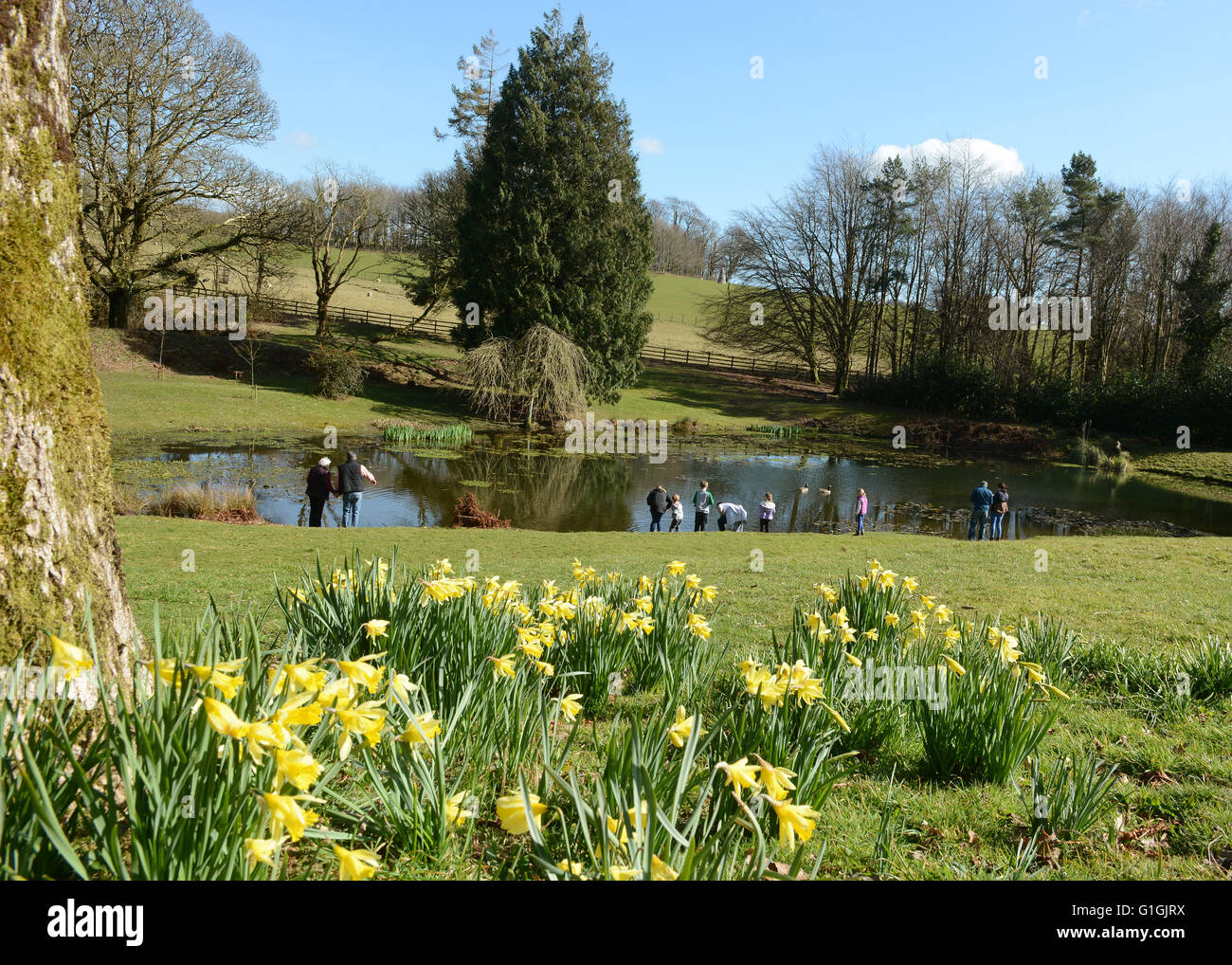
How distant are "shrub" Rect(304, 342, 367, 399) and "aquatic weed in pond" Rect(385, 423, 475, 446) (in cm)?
512

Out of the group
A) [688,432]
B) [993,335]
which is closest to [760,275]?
[993,335]

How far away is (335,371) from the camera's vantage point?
3319 centimetres

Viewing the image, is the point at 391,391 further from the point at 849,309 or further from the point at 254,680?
the point at 254,680

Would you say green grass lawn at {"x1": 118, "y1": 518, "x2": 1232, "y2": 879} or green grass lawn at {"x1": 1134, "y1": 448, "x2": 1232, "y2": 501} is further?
green grass lawn at {"x1": 1134, "y1": 448, "x2": 1232, "y2": 501}

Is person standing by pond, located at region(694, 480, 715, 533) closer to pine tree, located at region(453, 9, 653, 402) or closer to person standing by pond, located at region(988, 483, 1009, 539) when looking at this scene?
person standing by pond, located at region(988, 483, 1009, 539)

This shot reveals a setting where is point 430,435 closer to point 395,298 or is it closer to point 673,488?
point 673,488

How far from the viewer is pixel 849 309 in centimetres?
4853

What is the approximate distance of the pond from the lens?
18.9 meters

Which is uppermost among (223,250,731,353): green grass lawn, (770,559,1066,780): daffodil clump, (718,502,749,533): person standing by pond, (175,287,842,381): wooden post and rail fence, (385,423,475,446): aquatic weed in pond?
(223,250,731,353): green grass lawn

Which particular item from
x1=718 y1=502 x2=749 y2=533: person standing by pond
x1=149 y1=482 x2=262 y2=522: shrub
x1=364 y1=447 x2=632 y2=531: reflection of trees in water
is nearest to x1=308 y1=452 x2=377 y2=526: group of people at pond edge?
x1=149 y1=482 x2=262 y2=522: shrub

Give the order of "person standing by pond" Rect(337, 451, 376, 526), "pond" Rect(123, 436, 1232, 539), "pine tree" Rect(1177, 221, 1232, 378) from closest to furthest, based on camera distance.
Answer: "person standing by pond" Rect(337, 451, 376, 526), "pond" Rect(123, 436, 1232, 539), "pine tree" Rect(1177, 221, 1232, 378)

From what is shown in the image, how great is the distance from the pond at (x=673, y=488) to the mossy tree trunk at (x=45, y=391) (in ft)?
45.6

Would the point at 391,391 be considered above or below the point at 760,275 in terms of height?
below
